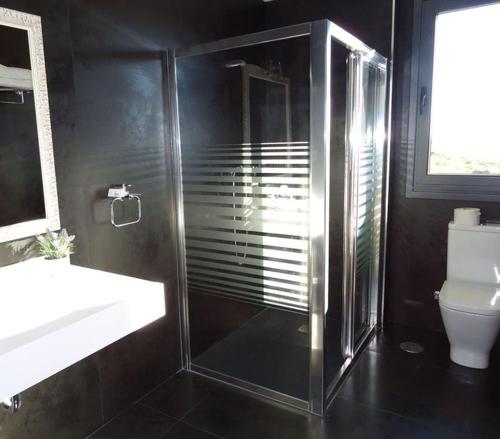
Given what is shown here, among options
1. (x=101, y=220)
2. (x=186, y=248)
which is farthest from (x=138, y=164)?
(x=186, y=248)

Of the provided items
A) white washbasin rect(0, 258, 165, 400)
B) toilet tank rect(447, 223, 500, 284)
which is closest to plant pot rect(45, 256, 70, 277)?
white washbasin rect(0, 258, 165, 400)

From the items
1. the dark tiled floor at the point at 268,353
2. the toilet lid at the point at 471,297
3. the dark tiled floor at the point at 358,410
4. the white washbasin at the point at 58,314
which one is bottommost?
the dark tiled floor at the point at 358,410

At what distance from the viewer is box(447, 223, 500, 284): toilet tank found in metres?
2.62

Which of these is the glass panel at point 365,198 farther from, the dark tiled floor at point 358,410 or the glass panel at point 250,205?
the glass panel at point 250,205

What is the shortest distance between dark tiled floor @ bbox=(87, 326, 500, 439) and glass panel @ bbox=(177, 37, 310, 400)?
0.18 metres

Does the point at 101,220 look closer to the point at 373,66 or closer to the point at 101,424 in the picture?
the point at 101,424

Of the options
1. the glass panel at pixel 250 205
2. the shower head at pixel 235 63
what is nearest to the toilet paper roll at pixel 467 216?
the glass panel at pixel 250 205

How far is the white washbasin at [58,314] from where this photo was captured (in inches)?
42.8

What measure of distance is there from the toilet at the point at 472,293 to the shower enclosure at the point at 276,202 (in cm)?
53

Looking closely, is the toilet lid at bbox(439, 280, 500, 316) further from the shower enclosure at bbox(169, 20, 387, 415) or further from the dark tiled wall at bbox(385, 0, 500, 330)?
the shower enclosure at bbox(169, 20, 387, 415)

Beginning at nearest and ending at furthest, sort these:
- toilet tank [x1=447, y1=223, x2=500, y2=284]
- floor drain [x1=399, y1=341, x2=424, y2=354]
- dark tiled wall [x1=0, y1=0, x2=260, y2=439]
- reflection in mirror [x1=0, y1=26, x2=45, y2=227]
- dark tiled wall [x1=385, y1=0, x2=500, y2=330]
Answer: reflection in mirror [x1=0, y1=26, x2=45, y2=227] < dark tiled wall [x1=0, y1=0, x2=260, y2=439] < toilet tank [x1=447, y1=223, x2=500, y2=284] < floor drain [x1=399, y1=341, x2=424, y2=354] < dark tiled wall [x1=385, y1=0, x2=500, y2=330]

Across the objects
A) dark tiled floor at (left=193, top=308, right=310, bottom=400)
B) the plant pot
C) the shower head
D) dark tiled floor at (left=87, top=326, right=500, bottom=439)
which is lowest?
dark tiled floor at (left=87, top=326, right=500, bottom=439)

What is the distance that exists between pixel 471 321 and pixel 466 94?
1410 millimetres

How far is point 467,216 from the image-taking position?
8.73ft
